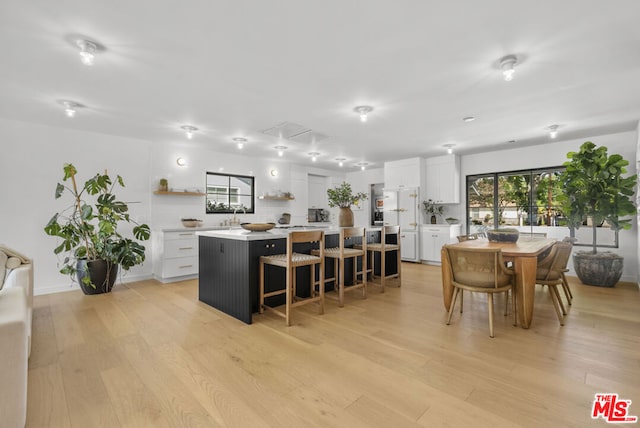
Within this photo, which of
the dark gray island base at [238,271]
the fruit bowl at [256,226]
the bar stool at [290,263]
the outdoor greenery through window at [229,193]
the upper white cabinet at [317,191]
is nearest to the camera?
the bar stool at [290,263]

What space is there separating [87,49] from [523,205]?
23.0 feet

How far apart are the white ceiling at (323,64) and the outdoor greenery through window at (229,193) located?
6.16 ft

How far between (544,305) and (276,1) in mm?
4218

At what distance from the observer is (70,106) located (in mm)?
3580

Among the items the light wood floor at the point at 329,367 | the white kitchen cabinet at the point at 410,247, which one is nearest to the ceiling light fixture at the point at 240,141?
the light wood floor at the point at 329,367

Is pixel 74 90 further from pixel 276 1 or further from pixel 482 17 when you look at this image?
pixel 482 17

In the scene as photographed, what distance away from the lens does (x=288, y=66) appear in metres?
2.68

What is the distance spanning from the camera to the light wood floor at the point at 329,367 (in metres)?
1.66

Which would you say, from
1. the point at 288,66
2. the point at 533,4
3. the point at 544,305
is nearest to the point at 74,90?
the point at 288,66

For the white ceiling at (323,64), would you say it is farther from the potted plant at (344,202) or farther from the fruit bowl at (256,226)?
the fruit bowl at (256,226)

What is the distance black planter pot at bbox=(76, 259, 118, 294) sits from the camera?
4180 mm

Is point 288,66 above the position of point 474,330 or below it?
above

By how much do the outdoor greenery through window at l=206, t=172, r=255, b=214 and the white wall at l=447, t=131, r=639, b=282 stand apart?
462 centimetres

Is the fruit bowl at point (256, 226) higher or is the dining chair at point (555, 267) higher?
the fruit bowl at point (256, 226)
